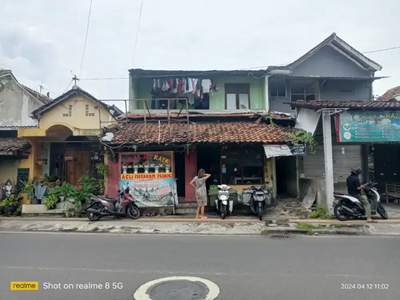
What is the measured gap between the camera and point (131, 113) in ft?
46.7

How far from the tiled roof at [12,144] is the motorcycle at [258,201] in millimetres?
10085

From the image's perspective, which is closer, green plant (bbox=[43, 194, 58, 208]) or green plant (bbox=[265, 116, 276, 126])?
green plant (bbox=[43, 194, 58, 208])

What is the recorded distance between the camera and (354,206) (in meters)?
9.16

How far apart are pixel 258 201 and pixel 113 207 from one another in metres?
5.18

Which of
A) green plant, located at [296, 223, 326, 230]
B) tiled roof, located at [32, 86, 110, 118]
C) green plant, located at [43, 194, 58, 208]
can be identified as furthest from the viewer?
tiled roof, located at [32, 86, 110, 118]

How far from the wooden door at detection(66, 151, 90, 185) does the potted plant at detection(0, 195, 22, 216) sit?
280cm

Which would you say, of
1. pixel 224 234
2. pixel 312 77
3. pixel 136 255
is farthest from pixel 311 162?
pixel 136 255

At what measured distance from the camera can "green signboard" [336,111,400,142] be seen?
32.0ft

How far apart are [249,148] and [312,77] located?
235 inches

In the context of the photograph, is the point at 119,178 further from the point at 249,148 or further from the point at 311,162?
the point at 311,162

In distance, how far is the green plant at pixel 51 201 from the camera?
11047mm

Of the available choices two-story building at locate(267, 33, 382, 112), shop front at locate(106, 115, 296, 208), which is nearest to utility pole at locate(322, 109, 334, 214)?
shop front at locate(106, 115, 296, 208)

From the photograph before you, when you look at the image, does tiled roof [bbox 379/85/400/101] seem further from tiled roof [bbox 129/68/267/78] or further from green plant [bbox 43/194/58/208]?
green plant [bbox 43/194/58/208]

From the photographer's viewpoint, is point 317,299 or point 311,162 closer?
point 317,299
